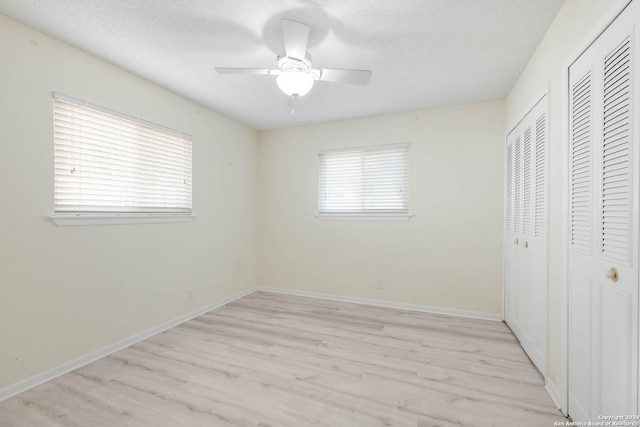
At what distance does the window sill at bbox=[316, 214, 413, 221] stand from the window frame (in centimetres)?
183

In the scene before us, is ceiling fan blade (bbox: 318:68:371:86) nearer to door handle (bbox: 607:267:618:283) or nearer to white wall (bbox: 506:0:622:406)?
white wall (bbox: 506:0:622:406)

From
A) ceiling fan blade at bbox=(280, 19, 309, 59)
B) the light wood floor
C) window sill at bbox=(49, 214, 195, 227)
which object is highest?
ceiling fan blade at bbox=(280, 19, 309, 59)

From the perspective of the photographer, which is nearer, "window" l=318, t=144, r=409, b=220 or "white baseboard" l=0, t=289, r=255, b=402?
"white baseboard" l=0, t=289, r=255, b=402

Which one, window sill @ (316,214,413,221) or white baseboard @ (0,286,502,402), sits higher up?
window sill @ (316,214,413,221)

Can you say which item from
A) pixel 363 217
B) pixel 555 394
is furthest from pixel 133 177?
pixel 555 394

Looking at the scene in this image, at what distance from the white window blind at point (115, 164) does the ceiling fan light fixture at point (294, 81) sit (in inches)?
68.7

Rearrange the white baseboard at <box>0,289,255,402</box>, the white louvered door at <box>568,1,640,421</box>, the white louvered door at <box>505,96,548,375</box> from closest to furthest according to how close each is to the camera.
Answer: the white louvered door at <box>568,1,640,421</box> < the white baseboard at <box>0,289,255,402</box> < the white louvered door at <box>505,96,548,375</box>

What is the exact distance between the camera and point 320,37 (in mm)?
2074

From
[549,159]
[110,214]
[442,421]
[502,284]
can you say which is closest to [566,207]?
[549,159]

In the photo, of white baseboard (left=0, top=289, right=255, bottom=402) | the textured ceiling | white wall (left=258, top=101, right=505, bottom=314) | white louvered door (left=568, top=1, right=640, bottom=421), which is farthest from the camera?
white wall (left=258, top=101, right=505, bottom=314)

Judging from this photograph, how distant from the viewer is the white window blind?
221 cm

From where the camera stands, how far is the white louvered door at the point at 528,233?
2.07 metres

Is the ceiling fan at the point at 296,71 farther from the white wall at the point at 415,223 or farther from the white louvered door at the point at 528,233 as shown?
the white wall at the point at 415,223

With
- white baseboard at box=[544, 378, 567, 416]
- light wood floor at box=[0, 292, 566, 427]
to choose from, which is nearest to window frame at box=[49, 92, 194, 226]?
light wood floor at box=[0, 292, 566, 427]
